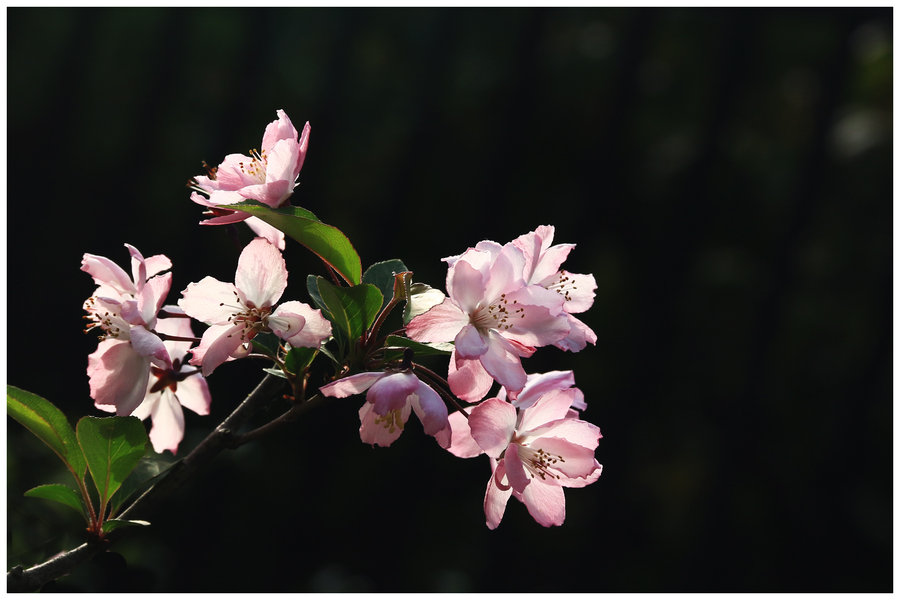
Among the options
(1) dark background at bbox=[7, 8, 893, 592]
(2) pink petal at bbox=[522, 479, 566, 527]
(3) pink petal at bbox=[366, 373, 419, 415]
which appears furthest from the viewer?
(1) dark background at bbox=[7, 8, 893, 592]

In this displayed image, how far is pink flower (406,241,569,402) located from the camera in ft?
1.60

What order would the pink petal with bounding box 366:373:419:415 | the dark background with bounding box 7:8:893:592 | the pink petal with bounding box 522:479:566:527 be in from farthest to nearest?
the dark background with bounding box 7:8:893:592 < the pink petal with bounding box 522:479:566:527 < the pink petal with bounding box 366:373:419:415

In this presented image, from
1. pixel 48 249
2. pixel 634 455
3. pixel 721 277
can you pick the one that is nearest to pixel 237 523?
pixel 48 249

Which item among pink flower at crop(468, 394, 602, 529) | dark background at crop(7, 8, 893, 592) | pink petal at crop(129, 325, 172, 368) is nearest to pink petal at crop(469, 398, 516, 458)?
pink flower at crop(468, 394, 602, 529)

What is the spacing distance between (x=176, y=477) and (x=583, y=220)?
166 centimetres

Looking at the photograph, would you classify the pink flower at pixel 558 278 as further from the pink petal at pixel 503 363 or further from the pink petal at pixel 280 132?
the pink petal at pixel 280 132

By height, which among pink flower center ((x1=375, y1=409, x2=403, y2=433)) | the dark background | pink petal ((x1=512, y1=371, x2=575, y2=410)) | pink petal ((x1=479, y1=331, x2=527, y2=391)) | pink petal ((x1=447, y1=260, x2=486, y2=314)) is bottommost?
the dark background

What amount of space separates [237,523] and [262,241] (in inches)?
62.2

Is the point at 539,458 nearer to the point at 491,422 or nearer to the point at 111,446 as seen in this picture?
the point at 491,422

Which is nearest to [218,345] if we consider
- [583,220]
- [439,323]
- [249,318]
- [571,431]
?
[249,318]

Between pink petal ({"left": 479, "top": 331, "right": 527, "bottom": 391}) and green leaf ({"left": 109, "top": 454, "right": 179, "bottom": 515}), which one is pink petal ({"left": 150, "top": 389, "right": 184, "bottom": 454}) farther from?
pink petal ({"left": 479, "top": 331, "right": 527, "bottom": 391})

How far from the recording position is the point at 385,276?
59cm

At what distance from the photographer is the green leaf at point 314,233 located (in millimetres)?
480

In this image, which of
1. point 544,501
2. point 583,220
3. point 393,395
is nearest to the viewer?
point 393,395
